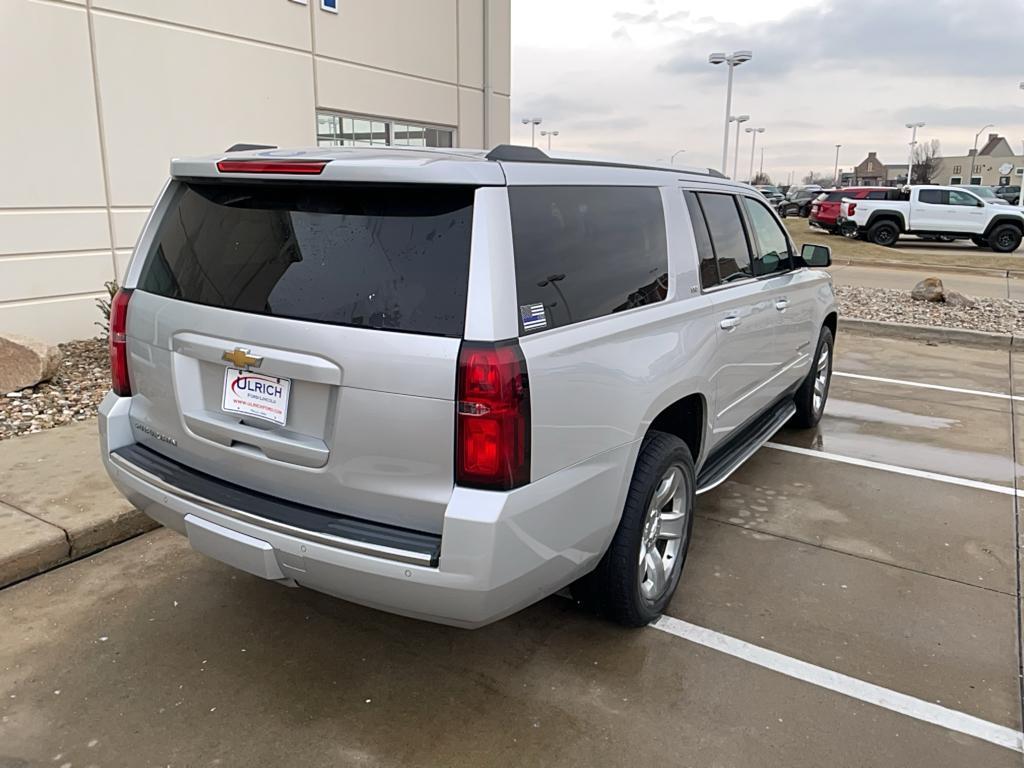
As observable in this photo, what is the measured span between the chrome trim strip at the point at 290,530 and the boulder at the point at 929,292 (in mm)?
12560

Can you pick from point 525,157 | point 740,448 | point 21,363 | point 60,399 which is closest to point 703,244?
point 740,448

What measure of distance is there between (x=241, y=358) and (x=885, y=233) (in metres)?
26.1

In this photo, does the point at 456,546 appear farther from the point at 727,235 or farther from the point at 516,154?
the point at 727,235

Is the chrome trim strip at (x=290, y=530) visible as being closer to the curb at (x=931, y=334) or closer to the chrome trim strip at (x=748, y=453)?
the chrome trim strip at (x=748, y=453)

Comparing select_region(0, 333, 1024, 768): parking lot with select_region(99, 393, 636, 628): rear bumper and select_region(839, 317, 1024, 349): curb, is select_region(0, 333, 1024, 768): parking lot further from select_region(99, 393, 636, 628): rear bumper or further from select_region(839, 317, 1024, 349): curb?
select_region(839, 317, 1024, 349): curb

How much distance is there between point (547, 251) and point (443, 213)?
16.0 inches

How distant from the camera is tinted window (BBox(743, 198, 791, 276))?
467 centimetres

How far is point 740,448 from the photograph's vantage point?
175 inches

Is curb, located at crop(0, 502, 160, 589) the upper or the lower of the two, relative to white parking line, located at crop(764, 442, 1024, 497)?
Result: upper

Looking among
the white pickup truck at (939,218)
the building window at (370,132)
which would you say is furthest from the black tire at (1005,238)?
the building window at (370,132)

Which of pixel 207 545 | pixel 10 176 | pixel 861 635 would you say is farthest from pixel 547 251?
pixel 10 176

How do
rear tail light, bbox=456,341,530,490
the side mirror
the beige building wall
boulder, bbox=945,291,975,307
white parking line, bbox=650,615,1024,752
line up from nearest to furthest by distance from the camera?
rear tail light, bbox=456,341,530,490
white parking line, bbox=650,615,1024,752
the side mirror
the beige building wall
boulder, bbox=945,291,975,307

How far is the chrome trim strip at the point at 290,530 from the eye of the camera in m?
2.36

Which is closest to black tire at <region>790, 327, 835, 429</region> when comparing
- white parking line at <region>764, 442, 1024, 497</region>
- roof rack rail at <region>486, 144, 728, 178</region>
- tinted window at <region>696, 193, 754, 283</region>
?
white parking line at <region>764, 442, 1024, 497</region>
